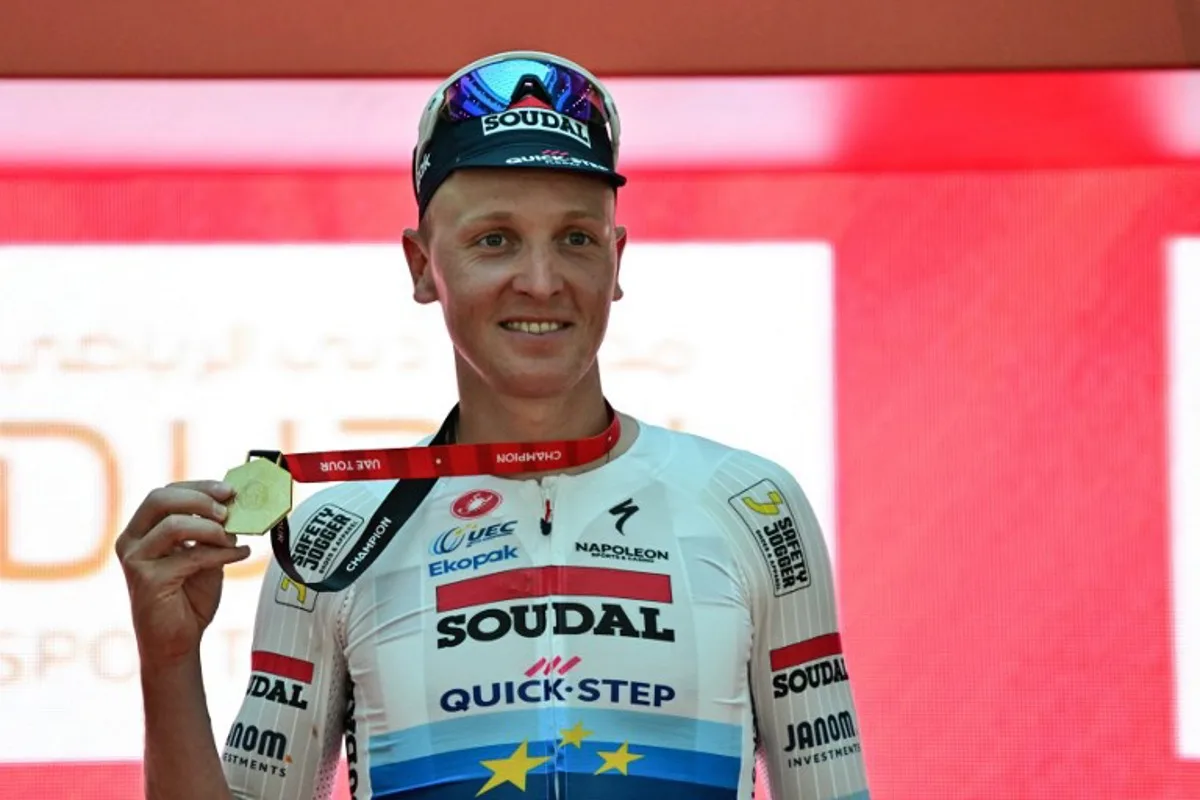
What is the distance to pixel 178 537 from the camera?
163 cm

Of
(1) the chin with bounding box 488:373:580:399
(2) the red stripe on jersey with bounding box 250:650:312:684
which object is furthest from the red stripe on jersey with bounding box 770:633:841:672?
(2) the red stripe on jersey with bounding box 250:650:312:684

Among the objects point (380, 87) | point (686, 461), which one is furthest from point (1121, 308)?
point (686, 461)

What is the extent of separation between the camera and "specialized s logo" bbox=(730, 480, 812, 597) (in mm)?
1863

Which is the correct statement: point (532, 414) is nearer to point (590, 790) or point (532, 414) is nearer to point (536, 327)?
point (536, 327)

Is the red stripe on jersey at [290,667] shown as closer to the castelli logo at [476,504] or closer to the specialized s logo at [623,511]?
the castelli logo at [476,504]

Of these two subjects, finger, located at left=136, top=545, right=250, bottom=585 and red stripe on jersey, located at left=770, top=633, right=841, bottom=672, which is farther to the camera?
red stripe on jersey, located at left=770, top=633, right=841, bottom=672

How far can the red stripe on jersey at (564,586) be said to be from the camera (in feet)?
5.93

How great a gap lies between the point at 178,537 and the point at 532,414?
412 millimetres

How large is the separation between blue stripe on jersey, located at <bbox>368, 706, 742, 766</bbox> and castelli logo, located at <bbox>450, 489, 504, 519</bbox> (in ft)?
0.74

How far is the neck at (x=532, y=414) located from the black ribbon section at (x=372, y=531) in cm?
5

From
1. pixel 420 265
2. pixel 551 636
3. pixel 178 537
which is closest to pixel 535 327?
pixel 420 265

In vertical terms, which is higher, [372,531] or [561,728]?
[372,531]

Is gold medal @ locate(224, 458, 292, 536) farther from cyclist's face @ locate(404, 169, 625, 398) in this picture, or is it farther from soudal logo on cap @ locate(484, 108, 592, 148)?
soudal logo on cap @ locate(484, 108, 592, 148)

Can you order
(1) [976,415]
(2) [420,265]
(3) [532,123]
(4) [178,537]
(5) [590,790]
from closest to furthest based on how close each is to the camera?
(4) [178,537], (5) [590,790], (3) [532,123], (2) [420,265], (1) [976,415]
